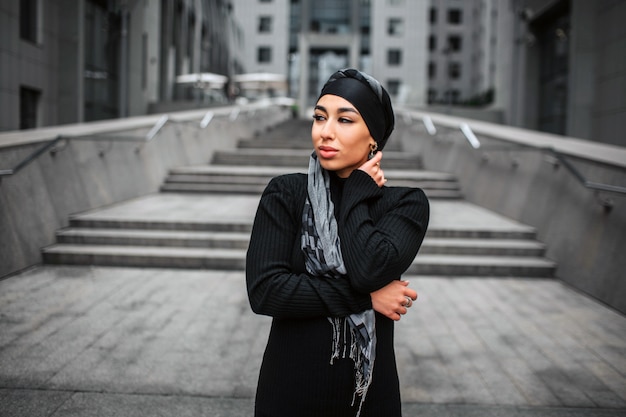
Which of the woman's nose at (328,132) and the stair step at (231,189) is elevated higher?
the woman's nose at (328,132)

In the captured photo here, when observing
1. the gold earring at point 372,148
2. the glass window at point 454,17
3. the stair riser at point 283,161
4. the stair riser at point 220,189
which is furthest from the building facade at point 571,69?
the glass window at point 454,17

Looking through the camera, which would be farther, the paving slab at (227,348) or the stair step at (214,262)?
the stair step at (214,262)

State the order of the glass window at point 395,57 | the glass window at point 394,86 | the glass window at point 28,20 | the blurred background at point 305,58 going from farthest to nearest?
the glass window at point 395,57
the glass window at point 394,86
the glass window at point 28,20
the blurred background at point 305,58

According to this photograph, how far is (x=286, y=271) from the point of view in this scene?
1774 millimetres

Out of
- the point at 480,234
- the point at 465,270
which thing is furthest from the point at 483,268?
the point at 480,234

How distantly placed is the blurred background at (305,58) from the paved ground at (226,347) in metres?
11.4

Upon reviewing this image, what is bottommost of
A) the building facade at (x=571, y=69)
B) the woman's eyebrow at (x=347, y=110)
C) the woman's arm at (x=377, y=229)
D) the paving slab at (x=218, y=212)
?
the paving slab at (x=218, y=212)

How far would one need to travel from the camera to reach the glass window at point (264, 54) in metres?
54.1

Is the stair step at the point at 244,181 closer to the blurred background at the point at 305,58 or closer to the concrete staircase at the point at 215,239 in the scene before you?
A: the concrete staircase at the point at 215,239

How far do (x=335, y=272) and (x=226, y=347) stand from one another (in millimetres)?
2749

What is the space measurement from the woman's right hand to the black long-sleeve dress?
0.10ft

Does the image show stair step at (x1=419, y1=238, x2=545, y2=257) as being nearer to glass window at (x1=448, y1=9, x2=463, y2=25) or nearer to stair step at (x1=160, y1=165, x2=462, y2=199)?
stair step at (x1=160, y1=165, x2=462, y2=199)

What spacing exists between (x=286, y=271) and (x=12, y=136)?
20.3 feet

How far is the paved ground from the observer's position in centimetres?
338
